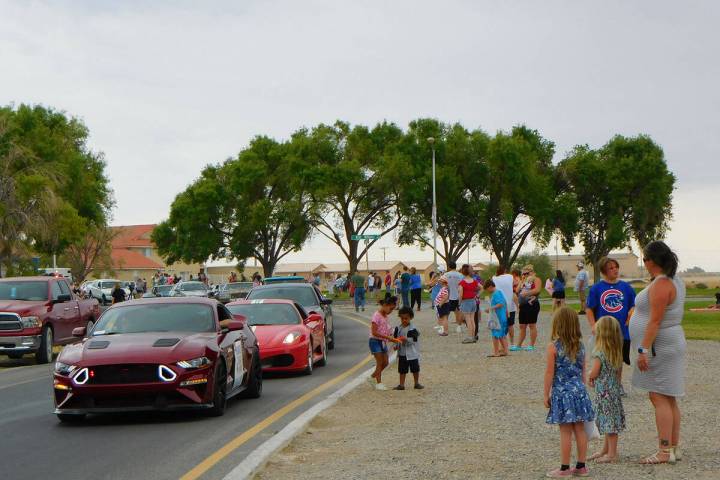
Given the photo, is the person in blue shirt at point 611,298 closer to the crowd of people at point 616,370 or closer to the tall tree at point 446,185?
the crowd of people at point 616,370

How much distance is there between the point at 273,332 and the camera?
17312 millimetres

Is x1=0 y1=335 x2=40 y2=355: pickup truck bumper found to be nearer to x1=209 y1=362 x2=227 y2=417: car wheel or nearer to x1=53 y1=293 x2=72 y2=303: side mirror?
x1=53 y1=293 x2=72 y2=303: side mirror

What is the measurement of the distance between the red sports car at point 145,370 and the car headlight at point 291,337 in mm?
4465

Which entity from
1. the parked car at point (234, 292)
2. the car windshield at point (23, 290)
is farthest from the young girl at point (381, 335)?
the parked car at point (234, 292)

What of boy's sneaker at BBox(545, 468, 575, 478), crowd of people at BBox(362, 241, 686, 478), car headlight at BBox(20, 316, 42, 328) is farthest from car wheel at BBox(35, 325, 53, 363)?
boy's sneaker at BBox(545, 468, 575, 478)

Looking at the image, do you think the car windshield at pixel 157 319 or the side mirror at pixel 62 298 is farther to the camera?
the side mirror at pixel 62 298

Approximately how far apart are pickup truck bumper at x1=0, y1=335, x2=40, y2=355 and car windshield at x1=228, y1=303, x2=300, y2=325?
203 inches

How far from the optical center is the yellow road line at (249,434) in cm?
849

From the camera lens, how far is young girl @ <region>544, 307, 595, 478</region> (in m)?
7.75

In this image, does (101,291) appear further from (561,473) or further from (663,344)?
(561,473)

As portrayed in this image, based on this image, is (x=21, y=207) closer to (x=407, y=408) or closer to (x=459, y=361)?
(x=459, y=361)

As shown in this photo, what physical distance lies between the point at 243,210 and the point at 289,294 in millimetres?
55516

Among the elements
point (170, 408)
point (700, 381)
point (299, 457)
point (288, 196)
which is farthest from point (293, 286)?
point (288, 196)

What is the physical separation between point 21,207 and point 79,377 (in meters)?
39.4
